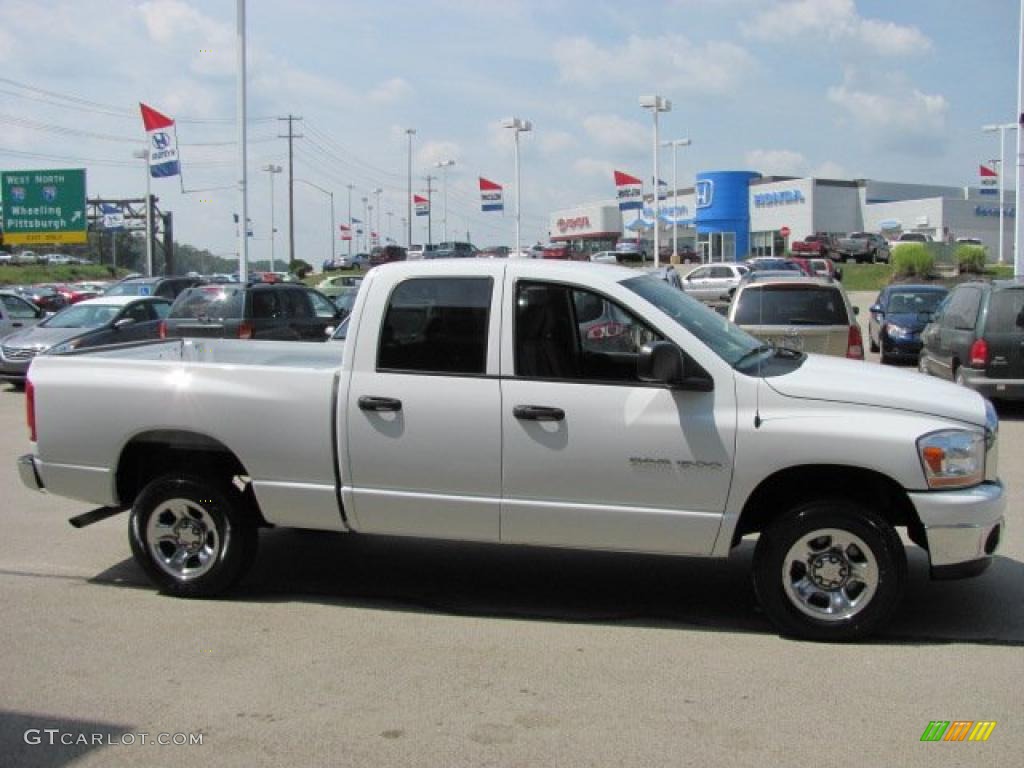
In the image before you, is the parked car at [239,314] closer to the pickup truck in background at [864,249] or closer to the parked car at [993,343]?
the parked car at [993,343]

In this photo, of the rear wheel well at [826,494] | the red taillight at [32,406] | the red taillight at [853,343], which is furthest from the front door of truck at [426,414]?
the red taillight at [853,343]

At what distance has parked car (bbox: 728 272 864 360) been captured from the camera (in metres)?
12.9

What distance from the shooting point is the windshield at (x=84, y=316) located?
19094 millimetres

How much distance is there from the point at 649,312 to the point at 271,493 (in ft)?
7.79

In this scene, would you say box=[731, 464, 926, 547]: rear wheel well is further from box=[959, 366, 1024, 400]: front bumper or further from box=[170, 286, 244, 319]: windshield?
box=[170, 286, 244, 319]: windshield

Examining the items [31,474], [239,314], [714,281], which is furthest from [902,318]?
[31,474]

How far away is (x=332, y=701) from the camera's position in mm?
4785

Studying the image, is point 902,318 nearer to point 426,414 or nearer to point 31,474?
point 426,414

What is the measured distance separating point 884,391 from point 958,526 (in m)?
0.76

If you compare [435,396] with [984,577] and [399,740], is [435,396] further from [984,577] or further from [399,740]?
[984,577]

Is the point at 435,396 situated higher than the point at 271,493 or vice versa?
the point at 435,396

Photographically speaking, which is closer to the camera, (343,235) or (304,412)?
(304,412)

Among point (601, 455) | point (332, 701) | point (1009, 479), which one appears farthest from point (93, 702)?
point (1009, 479)

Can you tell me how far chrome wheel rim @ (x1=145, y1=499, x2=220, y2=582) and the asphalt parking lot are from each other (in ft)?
0.73
